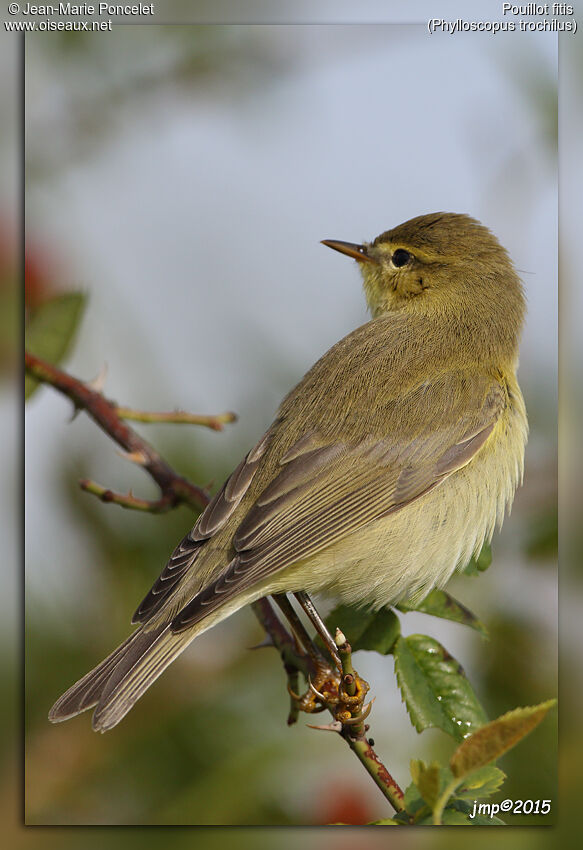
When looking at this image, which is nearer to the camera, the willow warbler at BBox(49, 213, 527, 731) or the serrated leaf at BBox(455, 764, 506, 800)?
the serrated leaf at BBox(455, 764, 506, 800)

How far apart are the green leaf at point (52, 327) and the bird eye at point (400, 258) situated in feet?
2.69

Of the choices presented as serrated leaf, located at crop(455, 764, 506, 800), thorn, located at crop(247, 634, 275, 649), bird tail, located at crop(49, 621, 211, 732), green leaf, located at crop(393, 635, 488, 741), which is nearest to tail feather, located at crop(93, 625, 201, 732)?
bird tail, located at crop(49, 621, 211, 732)

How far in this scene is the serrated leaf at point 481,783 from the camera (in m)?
1.49

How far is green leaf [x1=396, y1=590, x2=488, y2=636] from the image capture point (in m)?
1.84

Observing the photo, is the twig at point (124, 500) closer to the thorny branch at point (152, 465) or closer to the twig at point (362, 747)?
the thorny branch at point (152, 465)

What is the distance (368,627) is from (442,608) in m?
0.16

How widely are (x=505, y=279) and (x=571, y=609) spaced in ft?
2.73

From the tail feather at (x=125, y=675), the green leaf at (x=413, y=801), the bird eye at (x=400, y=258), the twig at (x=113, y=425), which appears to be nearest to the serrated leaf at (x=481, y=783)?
the green leaf at (x=413, y=801)

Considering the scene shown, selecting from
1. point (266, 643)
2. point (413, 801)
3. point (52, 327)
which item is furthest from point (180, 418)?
point (413, 801)

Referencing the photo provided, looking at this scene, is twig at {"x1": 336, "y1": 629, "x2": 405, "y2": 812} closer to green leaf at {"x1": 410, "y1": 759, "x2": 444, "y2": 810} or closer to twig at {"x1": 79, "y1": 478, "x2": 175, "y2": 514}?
green leaf at {"x1": 410, "y1": 759, "x2": 444, "y2": 810}

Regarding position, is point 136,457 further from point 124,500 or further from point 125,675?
point 125,675

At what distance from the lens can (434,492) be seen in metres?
1.87

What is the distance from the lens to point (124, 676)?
1.66 meters

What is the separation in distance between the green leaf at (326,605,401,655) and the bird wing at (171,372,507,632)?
0.21 meters
